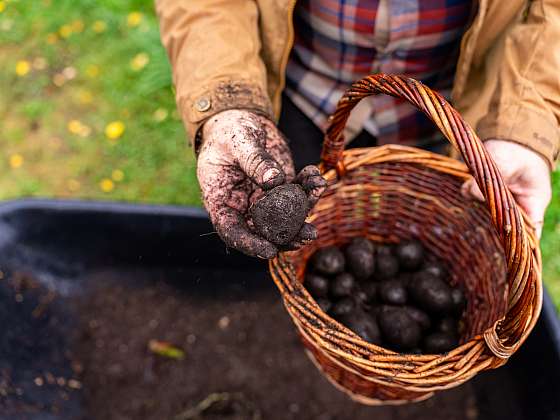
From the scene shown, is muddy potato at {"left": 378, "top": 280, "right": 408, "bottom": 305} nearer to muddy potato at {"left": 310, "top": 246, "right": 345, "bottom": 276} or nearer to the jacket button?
muddy potato at {"left": 310, "top": 246, "right": 345, "bottom": 276}

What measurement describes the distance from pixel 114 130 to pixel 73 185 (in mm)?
353

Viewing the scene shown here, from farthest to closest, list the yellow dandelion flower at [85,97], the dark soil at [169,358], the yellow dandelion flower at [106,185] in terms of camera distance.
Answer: the yellow dandelion flower at [85,97] < the yellow dandelion flower at [106,185] < the dark soil at [169,358]

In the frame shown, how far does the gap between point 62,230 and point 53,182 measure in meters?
0.74

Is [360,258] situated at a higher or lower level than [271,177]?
lower

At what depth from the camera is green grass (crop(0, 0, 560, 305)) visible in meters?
2.49

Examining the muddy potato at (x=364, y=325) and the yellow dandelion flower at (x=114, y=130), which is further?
the yellow dandelion flower at (x=114, y=130)

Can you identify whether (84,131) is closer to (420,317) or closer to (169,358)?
(169,358)

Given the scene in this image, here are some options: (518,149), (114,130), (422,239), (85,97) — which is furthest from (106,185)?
(518,149)

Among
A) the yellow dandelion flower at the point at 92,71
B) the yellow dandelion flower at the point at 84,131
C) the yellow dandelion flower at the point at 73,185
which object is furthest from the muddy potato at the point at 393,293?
the yellow dandelion flower at the point at 92,71

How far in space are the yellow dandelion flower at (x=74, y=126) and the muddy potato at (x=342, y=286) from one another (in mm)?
1741

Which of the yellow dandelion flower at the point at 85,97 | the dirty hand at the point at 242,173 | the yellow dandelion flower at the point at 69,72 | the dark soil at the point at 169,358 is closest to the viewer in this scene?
the dirty hand at the point at 242,173

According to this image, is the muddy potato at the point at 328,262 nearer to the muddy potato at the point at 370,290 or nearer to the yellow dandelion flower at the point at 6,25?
the muddy potato at the point at 370,290

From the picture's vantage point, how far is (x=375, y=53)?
4.94 feet

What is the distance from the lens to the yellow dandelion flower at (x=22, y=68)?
9.41ft
